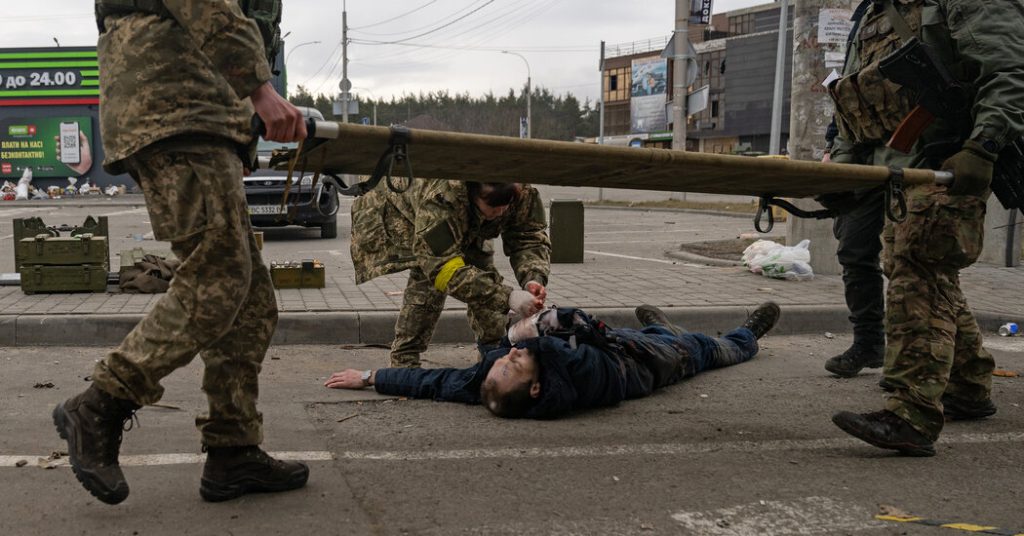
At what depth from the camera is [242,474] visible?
3.01 metres

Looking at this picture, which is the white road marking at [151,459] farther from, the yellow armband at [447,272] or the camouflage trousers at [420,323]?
the camouflage trousers at [420,323]

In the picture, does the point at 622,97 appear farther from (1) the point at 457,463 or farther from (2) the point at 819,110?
(1) the point at 457,463

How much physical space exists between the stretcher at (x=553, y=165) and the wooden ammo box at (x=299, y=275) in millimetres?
3381

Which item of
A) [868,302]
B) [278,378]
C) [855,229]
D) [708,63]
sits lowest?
[278,378]

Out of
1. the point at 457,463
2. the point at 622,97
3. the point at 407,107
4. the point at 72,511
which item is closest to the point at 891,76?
the point at 457,463

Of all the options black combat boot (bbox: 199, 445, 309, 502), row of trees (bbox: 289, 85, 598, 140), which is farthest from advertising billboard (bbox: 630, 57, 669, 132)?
black combat boot (bbox: 199, 445, 309, 502)

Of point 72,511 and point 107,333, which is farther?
point 107,333

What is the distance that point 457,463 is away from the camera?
346cm

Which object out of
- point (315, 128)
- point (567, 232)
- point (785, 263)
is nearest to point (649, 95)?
point (567, 232)

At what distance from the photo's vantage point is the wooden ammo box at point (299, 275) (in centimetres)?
733

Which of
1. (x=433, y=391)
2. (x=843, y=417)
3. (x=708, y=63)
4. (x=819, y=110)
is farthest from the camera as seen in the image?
(x=708, y=63)

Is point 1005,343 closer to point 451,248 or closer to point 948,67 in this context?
point 948,67

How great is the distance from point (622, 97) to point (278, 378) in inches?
3363

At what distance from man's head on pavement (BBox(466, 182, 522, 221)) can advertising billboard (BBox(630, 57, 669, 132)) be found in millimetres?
74483
